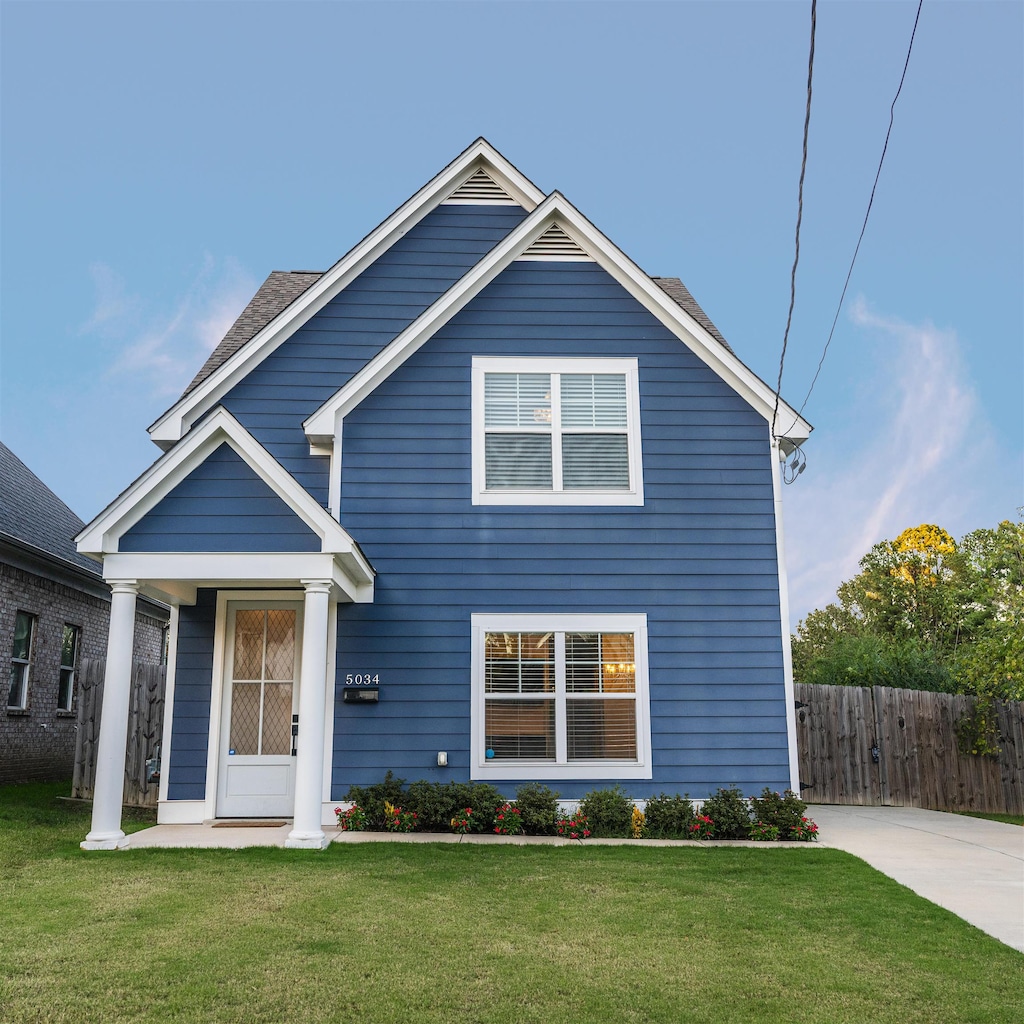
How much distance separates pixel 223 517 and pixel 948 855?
299 inches

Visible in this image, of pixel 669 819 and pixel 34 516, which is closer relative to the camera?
pixel 669 819

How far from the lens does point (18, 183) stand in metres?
38.1

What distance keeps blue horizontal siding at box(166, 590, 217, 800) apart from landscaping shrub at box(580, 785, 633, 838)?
4199 millimetres

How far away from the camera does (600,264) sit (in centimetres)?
1134

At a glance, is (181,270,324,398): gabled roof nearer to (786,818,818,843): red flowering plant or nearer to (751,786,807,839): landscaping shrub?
(751,786,807,839): landscaping shrub

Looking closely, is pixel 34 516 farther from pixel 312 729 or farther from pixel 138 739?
pixel 312 729

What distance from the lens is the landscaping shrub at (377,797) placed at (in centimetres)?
955

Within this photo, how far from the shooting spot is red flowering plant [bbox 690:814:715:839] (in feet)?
31.4

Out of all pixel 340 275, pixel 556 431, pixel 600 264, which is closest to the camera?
pixel 556 431

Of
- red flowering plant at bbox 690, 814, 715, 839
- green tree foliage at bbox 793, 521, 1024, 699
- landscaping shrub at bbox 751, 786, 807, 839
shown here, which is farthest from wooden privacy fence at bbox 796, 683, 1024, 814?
red flowering plant at bbox 690, 814, 715, 839

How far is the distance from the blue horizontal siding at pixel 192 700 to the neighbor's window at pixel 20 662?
514 centimetres

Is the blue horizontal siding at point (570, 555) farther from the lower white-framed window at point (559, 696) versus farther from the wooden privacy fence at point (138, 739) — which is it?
the wooden privacy fence at point (138, 739)

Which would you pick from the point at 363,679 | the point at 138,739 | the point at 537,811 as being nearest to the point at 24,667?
the point at 138,739

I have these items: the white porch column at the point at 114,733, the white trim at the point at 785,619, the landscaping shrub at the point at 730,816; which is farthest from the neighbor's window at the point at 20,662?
the white trim at the point at 785,619
